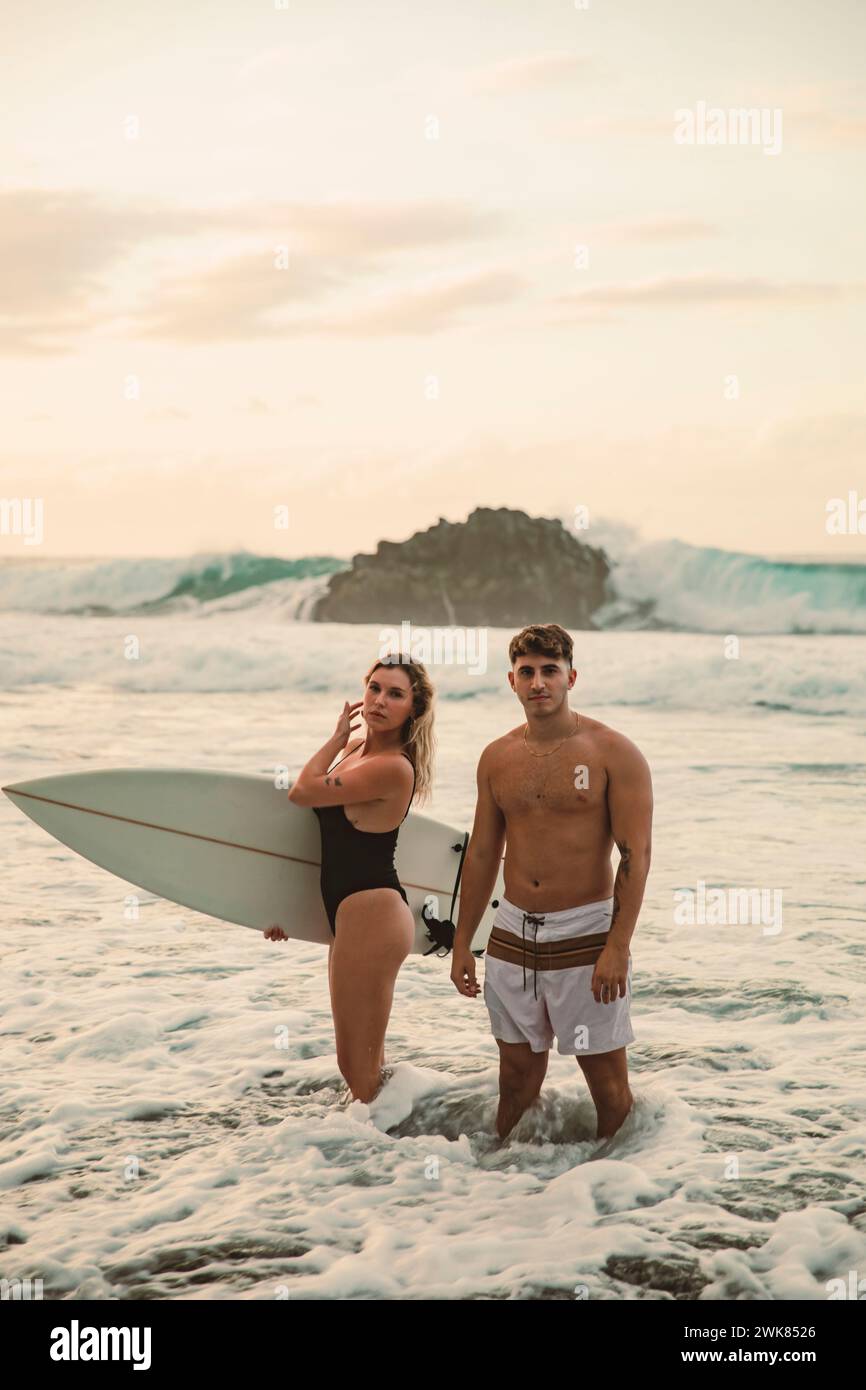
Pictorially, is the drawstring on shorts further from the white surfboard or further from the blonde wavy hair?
the white surfboard

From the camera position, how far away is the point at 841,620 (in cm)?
2738

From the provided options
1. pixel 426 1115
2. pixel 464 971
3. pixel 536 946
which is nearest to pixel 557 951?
pixel 536 946

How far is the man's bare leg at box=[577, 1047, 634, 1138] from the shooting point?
338 cm

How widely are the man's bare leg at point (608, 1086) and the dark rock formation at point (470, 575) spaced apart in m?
28.4

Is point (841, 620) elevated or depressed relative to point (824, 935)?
elevated

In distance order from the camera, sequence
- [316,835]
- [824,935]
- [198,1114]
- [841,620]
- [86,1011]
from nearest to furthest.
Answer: [198,1114]
[316,835]
[86,1011]
[824,935]
[841,620]

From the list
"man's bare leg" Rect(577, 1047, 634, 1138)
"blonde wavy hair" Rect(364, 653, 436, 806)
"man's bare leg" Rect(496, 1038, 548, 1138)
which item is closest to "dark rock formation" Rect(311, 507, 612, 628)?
"blonde wavy hair" Rect(364, 653, 436, 806)

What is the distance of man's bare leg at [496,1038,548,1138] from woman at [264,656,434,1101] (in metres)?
0.41

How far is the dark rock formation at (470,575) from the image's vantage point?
1266 inches

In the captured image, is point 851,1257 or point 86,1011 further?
point 86,1011
